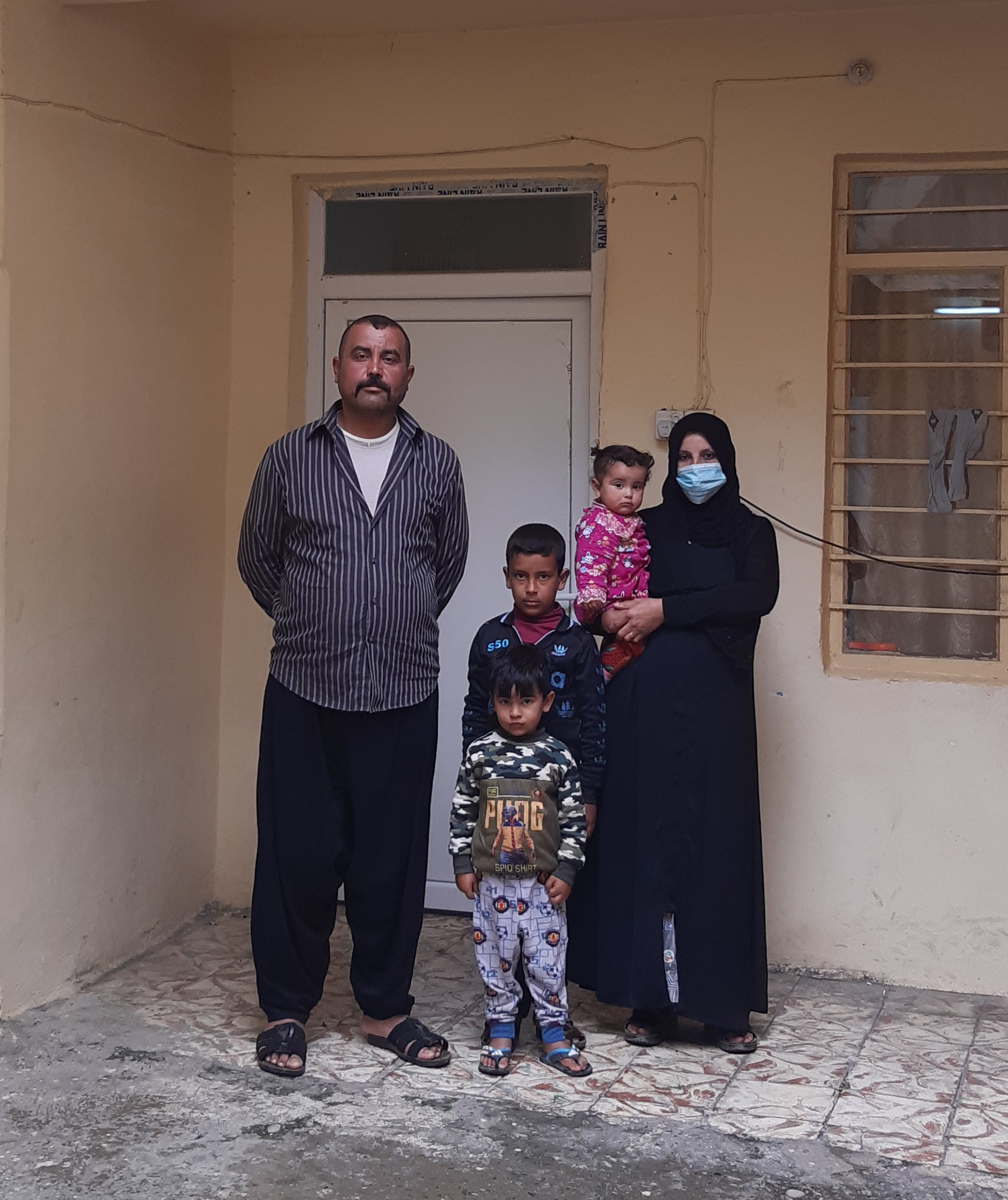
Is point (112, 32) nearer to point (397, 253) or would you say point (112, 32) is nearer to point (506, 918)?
point (397, 253)

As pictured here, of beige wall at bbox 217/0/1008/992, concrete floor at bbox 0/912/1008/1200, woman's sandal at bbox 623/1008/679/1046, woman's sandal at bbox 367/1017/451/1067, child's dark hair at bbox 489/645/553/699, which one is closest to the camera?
concrete floor at bbox 0/912/1008/1200

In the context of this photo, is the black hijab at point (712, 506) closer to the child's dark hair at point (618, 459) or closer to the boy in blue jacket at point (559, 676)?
the child's dark hair at point (618, 459)

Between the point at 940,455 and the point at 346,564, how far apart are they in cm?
208

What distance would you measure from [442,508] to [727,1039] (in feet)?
5.45

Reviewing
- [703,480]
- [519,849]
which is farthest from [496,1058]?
[703,480]

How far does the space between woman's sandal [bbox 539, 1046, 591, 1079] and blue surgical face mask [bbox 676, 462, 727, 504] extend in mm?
1517

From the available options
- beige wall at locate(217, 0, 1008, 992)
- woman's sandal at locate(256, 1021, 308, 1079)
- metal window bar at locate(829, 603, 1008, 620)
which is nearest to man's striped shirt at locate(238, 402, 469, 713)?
woman's sandal at locate(256, 1021, 308, 1079)

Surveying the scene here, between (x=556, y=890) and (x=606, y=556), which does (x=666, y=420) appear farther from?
(x=556, y=890)

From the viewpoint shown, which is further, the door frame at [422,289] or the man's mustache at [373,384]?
the door frame at [422,289]

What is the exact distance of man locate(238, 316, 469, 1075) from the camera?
3.46 m

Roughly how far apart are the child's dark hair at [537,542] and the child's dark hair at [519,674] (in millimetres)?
248

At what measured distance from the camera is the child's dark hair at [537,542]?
3.51 meters

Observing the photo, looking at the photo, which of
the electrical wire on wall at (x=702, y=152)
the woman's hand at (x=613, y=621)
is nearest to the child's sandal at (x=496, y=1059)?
the woman's hand at (x=613, y=621)

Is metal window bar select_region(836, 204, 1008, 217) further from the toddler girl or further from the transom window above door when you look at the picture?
the toddler girl
